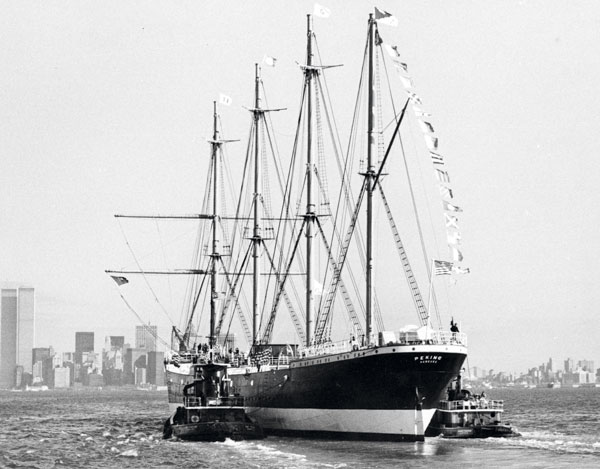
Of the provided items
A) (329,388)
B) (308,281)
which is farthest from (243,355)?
(329,388)

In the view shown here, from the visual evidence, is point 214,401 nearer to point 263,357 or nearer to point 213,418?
point 213,418

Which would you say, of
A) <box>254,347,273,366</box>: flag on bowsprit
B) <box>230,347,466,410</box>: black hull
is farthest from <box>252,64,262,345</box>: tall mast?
<box>230,347,466,410</box>: black hull

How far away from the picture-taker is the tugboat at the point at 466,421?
71.6m

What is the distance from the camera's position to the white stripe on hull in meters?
62.8

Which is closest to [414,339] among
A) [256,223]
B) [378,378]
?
[378,378]

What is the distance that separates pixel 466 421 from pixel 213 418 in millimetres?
17122

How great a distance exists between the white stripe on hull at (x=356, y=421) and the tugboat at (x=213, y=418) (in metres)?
2.74

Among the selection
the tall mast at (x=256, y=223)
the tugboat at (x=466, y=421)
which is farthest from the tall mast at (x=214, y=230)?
the tugboat at (x=466, y=421)

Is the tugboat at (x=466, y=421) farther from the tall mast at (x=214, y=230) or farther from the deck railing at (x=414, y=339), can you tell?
the tall mast at (x=214, y=230)

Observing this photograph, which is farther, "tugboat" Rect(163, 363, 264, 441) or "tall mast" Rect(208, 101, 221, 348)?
"tall mast" Rect(208, 101, 221, 348)

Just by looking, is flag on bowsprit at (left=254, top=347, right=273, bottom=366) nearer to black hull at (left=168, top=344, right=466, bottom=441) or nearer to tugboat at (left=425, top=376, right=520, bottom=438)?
black hull at (left=168, top=344, right=466, bottom=441)

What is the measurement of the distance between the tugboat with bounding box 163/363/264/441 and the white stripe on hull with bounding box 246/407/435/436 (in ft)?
9.00

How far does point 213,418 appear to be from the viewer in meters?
69.8

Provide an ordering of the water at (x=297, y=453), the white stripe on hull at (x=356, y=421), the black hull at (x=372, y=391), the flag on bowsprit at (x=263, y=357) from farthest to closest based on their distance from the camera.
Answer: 1. the flag on bowsprit at (x=263, y=357)
2. the white stripe on hull at (x=356, y=421)
3. the black hull at (x=372, y=391)
4. the water at (x=297, y=453)
